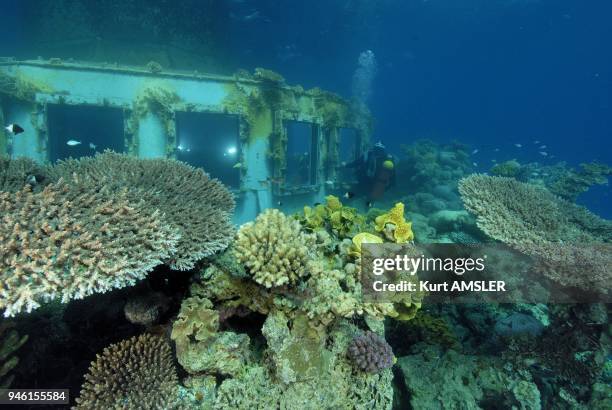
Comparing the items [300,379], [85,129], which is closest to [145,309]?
[300,379]

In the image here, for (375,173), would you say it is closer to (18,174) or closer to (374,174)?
(374,174)

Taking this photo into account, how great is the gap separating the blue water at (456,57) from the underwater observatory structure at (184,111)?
10.3 meters

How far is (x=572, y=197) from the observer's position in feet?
45.6

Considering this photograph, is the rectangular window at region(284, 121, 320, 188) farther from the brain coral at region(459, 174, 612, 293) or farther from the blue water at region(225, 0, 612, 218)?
the blue water at region(225, 0, 612, 218)

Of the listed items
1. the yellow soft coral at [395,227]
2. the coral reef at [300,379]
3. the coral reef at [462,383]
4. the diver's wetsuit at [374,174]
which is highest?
the diver's wetsuit at [374,174]

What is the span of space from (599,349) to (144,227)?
24.0 ft

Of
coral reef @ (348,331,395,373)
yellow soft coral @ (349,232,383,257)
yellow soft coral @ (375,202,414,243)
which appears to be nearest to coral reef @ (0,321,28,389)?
coral reef @ (348,331,395,373)

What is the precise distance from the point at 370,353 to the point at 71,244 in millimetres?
3350

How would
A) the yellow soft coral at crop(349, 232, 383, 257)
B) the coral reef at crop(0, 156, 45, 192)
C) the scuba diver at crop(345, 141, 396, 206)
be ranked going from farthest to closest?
the scuba diver at crop(345, 141, 396, 206), the yellow soft coral at crop(349, 232, 383, 257), the coral reef at crop(0, 156, 45, 192)

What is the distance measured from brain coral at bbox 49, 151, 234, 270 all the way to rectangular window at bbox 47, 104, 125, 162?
13477 mm

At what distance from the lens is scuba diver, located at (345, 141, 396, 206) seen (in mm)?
12453

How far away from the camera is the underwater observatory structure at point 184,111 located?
10.2 metres

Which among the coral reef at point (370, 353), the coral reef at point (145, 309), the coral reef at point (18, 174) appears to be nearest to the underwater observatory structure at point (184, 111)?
the coral reef at point (18, 174)

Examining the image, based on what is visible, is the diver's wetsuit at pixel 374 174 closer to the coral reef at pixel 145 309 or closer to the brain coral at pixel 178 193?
the brain coral at pixel 178 193
